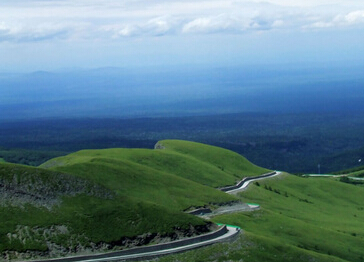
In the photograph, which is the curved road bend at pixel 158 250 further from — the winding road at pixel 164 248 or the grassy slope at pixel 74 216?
the grassy slope at pixel 74 216

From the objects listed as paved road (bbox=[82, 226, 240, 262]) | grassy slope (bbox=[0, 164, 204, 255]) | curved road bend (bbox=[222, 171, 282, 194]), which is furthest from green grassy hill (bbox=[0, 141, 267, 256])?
curved road bend (bbox=[222, 171, 282, 194])

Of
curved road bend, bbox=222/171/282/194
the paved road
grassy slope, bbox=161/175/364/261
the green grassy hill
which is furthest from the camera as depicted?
curved road bend, bbox=222/171/282/194

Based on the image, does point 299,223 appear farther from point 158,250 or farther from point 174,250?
point 158,250

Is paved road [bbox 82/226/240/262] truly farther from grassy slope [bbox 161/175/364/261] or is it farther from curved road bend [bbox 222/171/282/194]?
curved road bend [bbox 222/171/282/194]

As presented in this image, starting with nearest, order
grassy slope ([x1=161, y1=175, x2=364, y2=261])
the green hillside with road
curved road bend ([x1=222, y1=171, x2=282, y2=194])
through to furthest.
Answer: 1. the green hillside with road
2. grassy slope ([x1=161, y1=175, x2=364, y2=261])
3. curved road bend ([x1=222, y1=171, x2=282, y2=194])

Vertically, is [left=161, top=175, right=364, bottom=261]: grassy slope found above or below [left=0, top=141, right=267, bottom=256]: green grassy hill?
below

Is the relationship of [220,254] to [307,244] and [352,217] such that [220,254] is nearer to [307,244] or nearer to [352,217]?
[307,244]

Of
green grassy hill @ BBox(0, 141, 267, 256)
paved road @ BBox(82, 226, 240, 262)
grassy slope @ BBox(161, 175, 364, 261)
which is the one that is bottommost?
grassy slope @ BBox(161, 175, 364, 261)

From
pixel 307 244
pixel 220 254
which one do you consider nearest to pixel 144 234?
pixel 220 254

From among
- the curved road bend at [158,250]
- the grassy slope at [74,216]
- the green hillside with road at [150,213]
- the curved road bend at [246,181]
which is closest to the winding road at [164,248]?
the curved road bend at [158,250]
